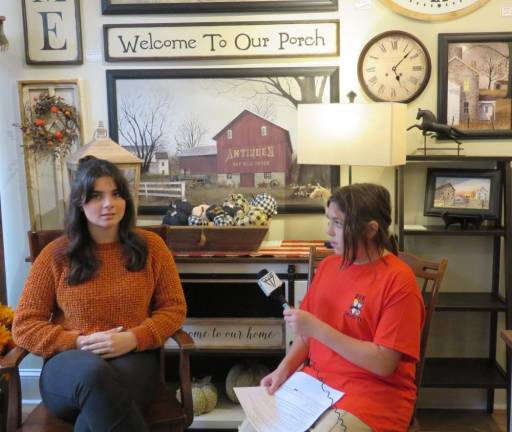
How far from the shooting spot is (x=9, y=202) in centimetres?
255

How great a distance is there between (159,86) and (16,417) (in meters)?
1.49

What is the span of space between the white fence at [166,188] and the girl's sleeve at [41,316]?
0.83 meters

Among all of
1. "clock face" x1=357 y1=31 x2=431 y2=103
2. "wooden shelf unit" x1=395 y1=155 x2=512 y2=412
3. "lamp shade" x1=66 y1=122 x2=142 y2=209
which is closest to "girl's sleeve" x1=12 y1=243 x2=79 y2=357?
Result: "lamp shade" x1=66 y1=122 x2=142 y2=209

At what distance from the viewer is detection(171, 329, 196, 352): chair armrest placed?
1626mm

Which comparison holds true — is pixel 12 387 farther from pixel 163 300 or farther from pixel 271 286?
pixel 271 286

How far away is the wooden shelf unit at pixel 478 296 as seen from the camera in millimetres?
2223

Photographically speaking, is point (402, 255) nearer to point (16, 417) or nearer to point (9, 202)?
point (16, 417)

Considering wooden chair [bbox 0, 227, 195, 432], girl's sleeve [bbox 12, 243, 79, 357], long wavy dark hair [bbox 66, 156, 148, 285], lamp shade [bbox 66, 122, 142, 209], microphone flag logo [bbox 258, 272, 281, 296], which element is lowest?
wooden chair [bbox 0, 227, 195, 432]

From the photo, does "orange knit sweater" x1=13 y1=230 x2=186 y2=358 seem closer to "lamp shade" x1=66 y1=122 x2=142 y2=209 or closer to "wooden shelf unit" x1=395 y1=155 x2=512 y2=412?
"lamp shade" x1=66 y1=122 x2=142 y2=209

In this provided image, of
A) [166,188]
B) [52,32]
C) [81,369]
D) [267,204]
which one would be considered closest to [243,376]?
[267,204]

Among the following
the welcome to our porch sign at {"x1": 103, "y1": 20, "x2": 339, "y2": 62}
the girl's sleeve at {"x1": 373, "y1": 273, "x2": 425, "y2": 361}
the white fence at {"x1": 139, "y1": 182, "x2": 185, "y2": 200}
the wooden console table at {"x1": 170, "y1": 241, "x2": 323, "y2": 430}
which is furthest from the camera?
the white fence at {"x1": 139, "y1": 182, "x2": 185, "y2": 200}

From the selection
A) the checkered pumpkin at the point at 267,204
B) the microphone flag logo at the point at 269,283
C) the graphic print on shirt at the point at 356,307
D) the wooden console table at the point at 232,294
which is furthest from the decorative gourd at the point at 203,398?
the graphic print on shirt at the point at 356,307

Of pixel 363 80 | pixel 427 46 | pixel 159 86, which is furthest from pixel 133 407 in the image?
pixel 427 46

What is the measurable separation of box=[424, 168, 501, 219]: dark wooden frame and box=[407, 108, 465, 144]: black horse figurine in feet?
0.47
